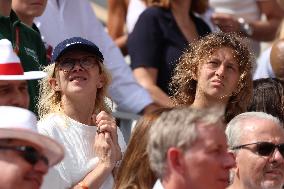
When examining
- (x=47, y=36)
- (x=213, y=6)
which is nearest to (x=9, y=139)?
(x=47, y=36)

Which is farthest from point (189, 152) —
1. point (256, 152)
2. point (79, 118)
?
point (79, 118)

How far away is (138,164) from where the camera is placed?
5.76 m

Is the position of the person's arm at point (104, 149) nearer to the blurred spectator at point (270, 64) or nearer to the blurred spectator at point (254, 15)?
the blurred spectator at point (270, 64)

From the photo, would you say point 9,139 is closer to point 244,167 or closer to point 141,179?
point 141,179

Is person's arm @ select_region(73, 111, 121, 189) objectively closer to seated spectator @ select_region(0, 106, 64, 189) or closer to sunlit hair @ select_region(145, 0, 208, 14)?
seated spectator @ select_region(0, 106, 64, 189)

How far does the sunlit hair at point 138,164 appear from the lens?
18.6ft

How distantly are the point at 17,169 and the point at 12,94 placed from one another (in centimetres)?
151

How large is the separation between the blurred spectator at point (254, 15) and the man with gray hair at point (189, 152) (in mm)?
4556

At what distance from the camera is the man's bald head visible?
832cm

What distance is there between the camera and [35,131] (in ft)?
15.2

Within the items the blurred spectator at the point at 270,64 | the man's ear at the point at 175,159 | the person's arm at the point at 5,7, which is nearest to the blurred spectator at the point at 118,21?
the blurred spectator at the point at 270,64

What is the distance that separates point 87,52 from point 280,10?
3.83 metres

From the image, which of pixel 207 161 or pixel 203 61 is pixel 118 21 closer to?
pixel 203 61

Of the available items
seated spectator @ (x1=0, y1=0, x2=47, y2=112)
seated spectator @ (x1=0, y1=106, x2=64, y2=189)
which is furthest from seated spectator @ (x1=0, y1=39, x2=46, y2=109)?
seated spectator @ (x1=0, y1=106, x2=64, y2=189)
